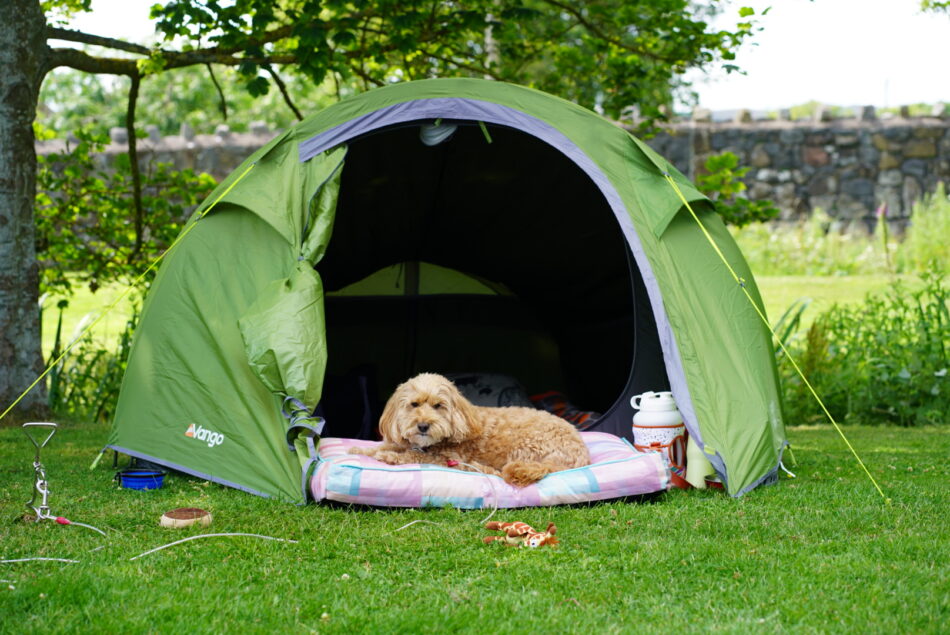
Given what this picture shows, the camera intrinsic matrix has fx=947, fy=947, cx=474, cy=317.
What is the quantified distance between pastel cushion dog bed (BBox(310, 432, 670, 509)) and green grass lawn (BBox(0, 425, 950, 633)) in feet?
0.24

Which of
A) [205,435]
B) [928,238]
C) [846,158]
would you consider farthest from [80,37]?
[846,158]

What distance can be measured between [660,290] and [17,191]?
3.99 metres

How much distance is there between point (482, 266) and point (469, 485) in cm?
302

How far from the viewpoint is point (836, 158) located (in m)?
12.5

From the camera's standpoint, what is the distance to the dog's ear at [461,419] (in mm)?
4098

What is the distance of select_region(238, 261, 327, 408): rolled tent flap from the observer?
12.8 ft

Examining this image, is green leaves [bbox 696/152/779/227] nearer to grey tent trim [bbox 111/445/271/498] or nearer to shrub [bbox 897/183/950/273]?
grey tent trim [bbox 111/445/271/498]

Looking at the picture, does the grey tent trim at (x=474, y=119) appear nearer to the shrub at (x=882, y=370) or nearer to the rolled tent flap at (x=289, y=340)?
the rolled tent flap at (x=289, y=340)

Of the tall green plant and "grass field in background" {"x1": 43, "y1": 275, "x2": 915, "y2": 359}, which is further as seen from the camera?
"grass field in background" {"x1": 43, "y1": 275, "x2": 915, "y2": 359}

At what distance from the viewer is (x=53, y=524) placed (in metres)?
3.40

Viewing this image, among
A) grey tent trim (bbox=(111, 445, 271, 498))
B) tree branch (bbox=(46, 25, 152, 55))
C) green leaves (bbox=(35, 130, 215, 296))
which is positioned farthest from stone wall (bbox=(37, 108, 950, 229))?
grey tent trim (bbox=(111, 445, 271, 498))

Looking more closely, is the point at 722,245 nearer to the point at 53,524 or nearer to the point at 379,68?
the point at 53,524

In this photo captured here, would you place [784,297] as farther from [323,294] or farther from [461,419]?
[461,419]

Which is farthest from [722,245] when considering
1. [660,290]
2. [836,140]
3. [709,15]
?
[709,15]
